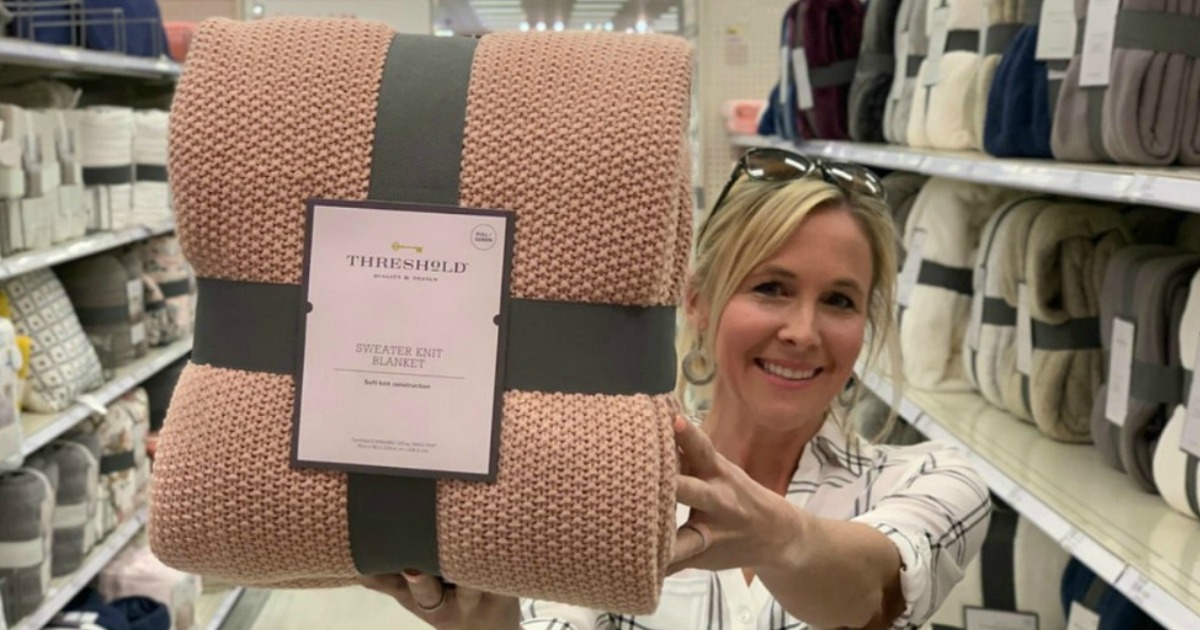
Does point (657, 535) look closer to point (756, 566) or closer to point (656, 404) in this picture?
point (656, 404)

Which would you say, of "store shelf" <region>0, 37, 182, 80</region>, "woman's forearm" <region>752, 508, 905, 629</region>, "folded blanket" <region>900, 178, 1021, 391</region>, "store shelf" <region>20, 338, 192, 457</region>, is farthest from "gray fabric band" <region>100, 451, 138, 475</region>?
"woman's forearm" <region>752, 508, 905, 629</region>

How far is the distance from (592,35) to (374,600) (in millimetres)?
3074

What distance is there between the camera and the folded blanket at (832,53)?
3.15m

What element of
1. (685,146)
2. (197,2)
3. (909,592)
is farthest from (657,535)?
(197,2)

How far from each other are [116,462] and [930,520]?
7.60 feet

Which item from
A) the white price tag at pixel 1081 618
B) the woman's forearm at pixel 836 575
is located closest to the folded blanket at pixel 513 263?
the woman's forearm at pixel 836 575

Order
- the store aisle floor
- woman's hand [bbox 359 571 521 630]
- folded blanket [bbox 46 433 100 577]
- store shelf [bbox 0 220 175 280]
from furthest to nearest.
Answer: the store aisle floor
folded blanket [bbox 46 433 100 577]
store shelf [bbox 0 220 175 280]
woman's hand [bbox 359 571 521 630]

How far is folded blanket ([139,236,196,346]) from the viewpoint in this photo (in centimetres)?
349

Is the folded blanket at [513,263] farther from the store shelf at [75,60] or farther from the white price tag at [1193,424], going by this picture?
the store shelf at [75,60]

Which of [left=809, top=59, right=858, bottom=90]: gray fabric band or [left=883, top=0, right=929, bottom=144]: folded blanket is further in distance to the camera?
[left=809, top=59, right=858, bottom=90]: gray fabric band

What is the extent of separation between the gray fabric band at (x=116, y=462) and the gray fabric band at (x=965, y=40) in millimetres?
2188

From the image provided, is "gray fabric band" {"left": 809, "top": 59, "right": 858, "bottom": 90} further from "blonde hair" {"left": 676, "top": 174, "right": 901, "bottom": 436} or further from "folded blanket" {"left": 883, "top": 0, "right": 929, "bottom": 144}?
"blonde hair" {"left": 676, "top": 174, "right": 901, "bottom": 436}

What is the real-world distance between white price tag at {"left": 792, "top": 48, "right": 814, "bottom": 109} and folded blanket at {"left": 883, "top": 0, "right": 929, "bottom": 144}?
1.19 feet

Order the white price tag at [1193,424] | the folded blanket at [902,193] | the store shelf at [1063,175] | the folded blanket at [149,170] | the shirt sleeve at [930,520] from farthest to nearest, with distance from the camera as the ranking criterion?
the folded blanket at [149,170], the folded blanket at [902,193], the white price tag at [1193,424], the store shelf at [1063,175], the shirt sleeve at [930,520]
